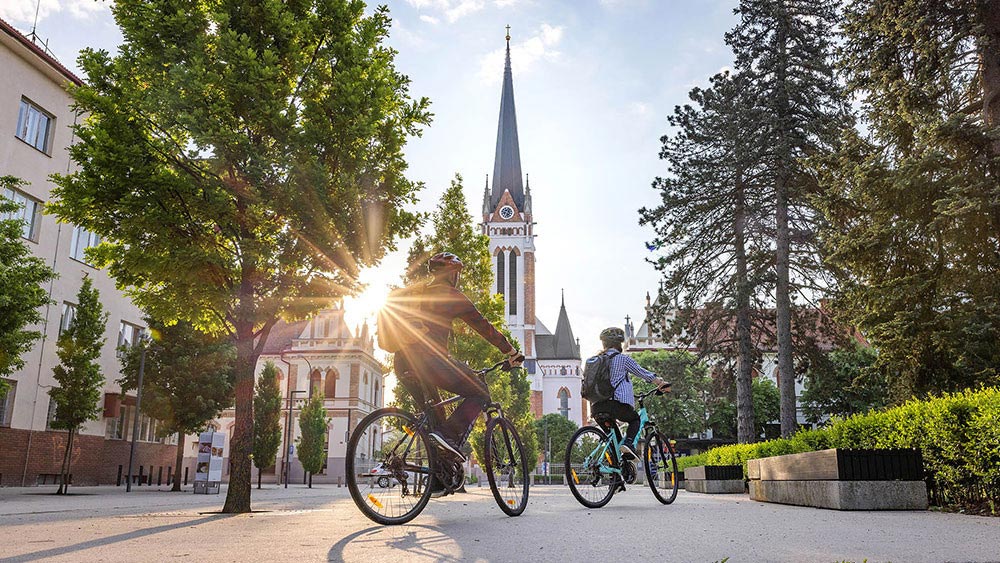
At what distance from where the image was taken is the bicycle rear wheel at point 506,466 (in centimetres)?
618

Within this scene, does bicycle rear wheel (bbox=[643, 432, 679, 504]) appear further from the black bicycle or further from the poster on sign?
the poster on sign

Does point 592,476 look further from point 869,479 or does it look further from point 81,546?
point 81,546

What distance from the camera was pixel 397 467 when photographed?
5.60m

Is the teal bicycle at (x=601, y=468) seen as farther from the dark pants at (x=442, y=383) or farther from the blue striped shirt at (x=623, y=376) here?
the dark pants at (x=442, y=383)

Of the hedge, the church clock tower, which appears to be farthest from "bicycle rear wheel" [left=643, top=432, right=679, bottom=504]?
the church clock tower

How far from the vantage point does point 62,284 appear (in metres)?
26.1

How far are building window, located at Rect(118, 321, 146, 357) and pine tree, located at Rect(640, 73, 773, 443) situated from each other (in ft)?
72.3

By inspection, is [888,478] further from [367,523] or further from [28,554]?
[28,554]

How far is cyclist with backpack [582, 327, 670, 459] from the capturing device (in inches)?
331

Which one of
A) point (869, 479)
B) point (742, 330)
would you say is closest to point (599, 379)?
point (869, 479)

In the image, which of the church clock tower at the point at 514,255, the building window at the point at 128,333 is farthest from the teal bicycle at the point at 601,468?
the church clock tower at the point at 514,255

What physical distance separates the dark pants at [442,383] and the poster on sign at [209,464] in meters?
21.4

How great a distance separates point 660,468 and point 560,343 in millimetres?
99592

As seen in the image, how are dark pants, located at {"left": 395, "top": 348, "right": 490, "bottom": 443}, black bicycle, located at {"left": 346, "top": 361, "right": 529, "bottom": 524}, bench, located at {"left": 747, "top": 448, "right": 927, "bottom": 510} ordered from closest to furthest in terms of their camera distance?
black bicycle, located at {"left": 346, "top": 361, "right": 529, "bottom": 524} → dark pants, located at {"left": 395, "top": 348, "right": 490, "bottom": 443} → bench, located at {"left": 747, "top": 448, "right": 927, "bottom": 510}
